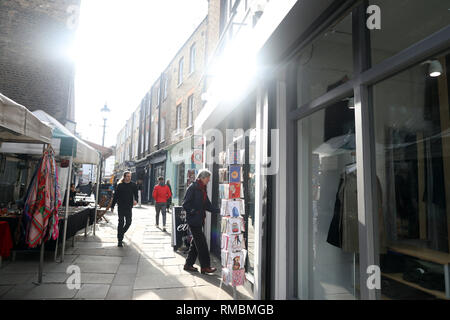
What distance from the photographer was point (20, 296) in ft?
12.1

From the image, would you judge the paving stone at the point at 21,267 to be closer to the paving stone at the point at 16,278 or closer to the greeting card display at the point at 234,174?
the paving stone at the point at 16,278

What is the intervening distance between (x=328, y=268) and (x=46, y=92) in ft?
44.7

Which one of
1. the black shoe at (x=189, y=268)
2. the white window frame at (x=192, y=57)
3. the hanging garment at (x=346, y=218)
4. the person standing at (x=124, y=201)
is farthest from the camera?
the white window frame at (x=192, y=57)

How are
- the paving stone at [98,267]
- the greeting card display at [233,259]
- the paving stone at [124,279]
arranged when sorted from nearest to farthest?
1. the greeting card display at [233,259]
2. the paving stone at [124,279]
3. the paving stone at [98,267]

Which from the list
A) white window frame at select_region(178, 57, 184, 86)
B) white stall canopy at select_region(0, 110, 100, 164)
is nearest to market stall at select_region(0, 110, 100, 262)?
white stall canopy at select_region(0, 110, 100, 164)

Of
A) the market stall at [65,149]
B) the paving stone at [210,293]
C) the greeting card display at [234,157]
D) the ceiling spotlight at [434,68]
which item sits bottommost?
the paving stone at [210,293]

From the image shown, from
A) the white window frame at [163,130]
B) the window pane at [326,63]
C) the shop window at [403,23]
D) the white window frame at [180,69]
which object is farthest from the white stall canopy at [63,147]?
the white window frame at [163,130]

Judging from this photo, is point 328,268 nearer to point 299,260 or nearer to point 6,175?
point 299,260

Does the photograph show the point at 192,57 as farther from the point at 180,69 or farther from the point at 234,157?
the point at 234,157

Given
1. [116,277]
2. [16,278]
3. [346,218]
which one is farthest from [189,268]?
[346,218]

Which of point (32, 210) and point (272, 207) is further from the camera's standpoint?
point (32, 210)

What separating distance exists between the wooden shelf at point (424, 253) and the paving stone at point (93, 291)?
3681 millimetres

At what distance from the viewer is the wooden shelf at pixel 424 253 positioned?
2.56 meters

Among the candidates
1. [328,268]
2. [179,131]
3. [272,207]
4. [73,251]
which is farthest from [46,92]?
[328,268]
